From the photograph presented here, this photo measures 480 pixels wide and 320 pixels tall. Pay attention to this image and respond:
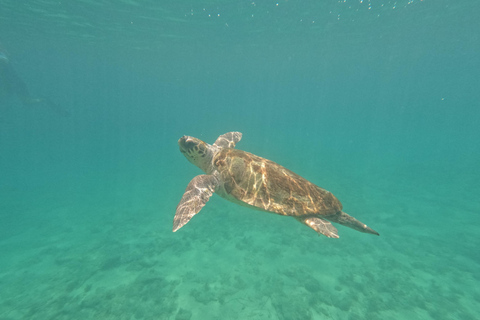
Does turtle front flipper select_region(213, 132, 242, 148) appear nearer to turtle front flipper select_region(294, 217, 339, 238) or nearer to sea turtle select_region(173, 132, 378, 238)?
sea turtle select_region(173, 132, 378, 238)

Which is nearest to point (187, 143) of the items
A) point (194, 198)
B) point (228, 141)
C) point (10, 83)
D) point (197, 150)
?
point (197, 150)

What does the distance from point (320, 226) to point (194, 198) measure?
9.00 feet

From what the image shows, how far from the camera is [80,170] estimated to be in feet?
80.7

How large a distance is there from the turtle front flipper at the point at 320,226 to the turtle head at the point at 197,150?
3.00m

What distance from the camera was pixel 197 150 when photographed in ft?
19.1

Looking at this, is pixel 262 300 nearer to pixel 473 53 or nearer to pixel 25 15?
pixel 25 15

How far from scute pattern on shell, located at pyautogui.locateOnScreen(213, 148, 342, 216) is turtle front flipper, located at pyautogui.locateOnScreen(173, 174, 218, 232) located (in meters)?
0.40

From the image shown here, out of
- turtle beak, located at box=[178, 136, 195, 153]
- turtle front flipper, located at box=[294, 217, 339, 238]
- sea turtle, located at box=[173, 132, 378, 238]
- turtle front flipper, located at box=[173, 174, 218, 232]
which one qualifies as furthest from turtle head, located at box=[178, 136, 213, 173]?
turtle front flipper, located at box=[294, 217, 339, 238]

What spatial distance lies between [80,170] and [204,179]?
2638 centimetres

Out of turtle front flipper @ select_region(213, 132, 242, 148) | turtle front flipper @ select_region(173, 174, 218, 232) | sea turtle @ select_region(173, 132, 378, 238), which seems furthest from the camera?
turtle front flipper @ select_region(213, 132, 242, 148)

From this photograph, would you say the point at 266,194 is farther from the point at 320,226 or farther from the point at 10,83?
the point at 10,83

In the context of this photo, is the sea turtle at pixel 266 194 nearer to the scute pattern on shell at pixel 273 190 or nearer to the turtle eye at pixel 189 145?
the scute pattern on shell at pixel 273 190

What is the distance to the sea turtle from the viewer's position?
4348mm

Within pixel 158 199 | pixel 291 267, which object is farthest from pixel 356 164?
pixel 158 199
